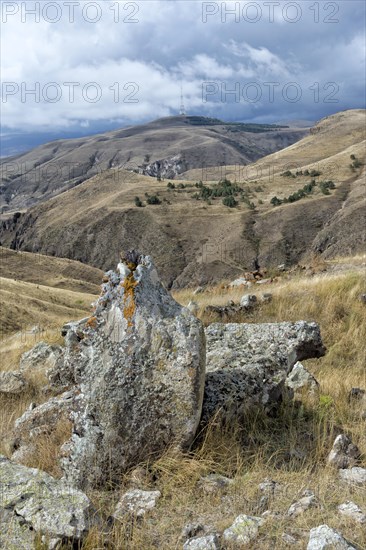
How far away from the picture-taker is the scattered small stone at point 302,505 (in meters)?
3.49

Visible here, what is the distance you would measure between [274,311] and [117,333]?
663 centimetres

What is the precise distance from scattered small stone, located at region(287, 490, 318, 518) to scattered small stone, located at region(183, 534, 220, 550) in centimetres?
62

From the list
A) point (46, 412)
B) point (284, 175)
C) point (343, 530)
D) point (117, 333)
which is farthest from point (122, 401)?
point (284, 175)

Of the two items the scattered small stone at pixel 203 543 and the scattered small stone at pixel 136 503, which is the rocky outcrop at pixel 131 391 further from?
the scattered small stone at pixel 203 543

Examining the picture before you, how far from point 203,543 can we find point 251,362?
252 centimetres

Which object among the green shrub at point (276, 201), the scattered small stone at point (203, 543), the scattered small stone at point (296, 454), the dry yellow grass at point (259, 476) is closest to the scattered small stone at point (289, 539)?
the dry yellow grass at point (259, 476)

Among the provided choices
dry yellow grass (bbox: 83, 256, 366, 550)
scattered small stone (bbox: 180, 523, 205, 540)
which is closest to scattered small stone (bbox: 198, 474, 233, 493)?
dry yellow grass (bbox: 83, 256, 366, 550)

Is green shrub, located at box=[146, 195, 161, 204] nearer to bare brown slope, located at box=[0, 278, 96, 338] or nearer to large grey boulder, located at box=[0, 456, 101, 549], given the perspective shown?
bare brown slope, located at box=[0, 278, 96, 338]

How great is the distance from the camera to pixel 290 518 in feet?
11.3

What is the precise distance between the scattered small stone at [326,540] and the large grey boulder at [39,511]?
141cm

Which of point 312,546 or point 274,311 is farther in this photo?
point 274,311

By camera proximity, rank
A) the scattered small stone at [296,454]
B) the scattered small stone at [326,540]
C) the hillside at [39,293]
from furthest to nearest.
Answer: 1. the hillside at [39,293]
2. the scattered small stone at [296,454]
3. the scattered small stone at [326,540]

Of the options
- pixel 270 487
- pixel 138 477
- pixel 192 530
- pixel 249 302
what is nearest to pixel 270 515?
pixel 270 487

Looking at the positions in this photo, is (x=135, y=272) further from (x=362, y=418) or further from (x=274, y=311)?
(x=274, y=311)
